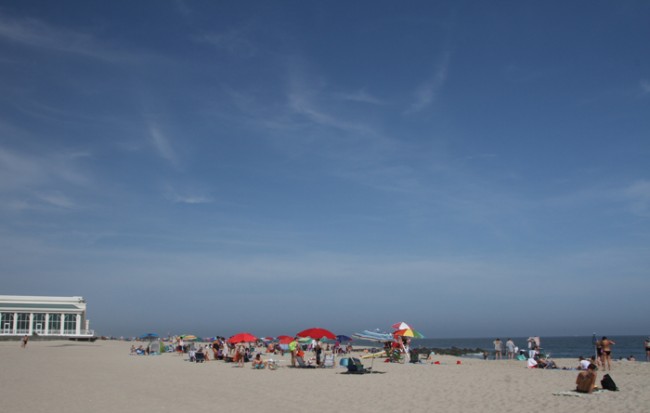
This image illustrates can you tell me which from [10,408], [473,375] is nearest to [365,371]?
[473,375]

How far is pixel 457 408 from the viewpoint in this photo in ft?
36.5

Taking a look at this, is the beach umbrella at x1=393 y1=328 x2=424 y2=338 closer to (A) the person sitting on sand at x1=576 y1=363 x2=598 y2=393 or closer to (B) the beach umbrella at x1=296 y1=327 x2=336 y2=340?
(B) the beach umbrella at x1=296 y1=327 x2=336 y2=340

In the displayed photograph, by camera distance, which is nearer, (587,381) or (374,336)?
(587,381)

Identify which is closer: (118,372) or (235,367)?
(118,372)

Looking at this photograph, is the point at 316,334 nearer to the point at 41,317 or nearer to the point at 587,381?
the point at 587,381

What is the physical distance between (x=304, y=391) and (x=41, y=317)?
160ft

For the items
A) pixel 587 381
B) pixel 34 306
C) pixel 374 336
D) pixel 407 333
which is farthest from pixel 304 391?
pixel 34 306

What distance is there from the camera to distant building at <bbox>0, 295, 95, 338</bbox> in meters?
52.8

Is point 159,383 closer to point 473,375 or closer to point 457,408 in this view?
point 457,408

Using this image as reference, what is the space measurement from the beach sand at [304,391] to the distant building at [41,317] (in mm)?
37641

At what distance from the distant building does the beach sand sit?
37641mm

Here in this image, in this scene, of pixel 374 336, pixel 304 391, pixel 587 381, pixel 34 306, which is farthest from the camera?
pixel 34 306

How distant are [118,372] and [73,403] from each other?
8.13 meters

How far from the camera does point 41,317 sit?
54.1 meters
